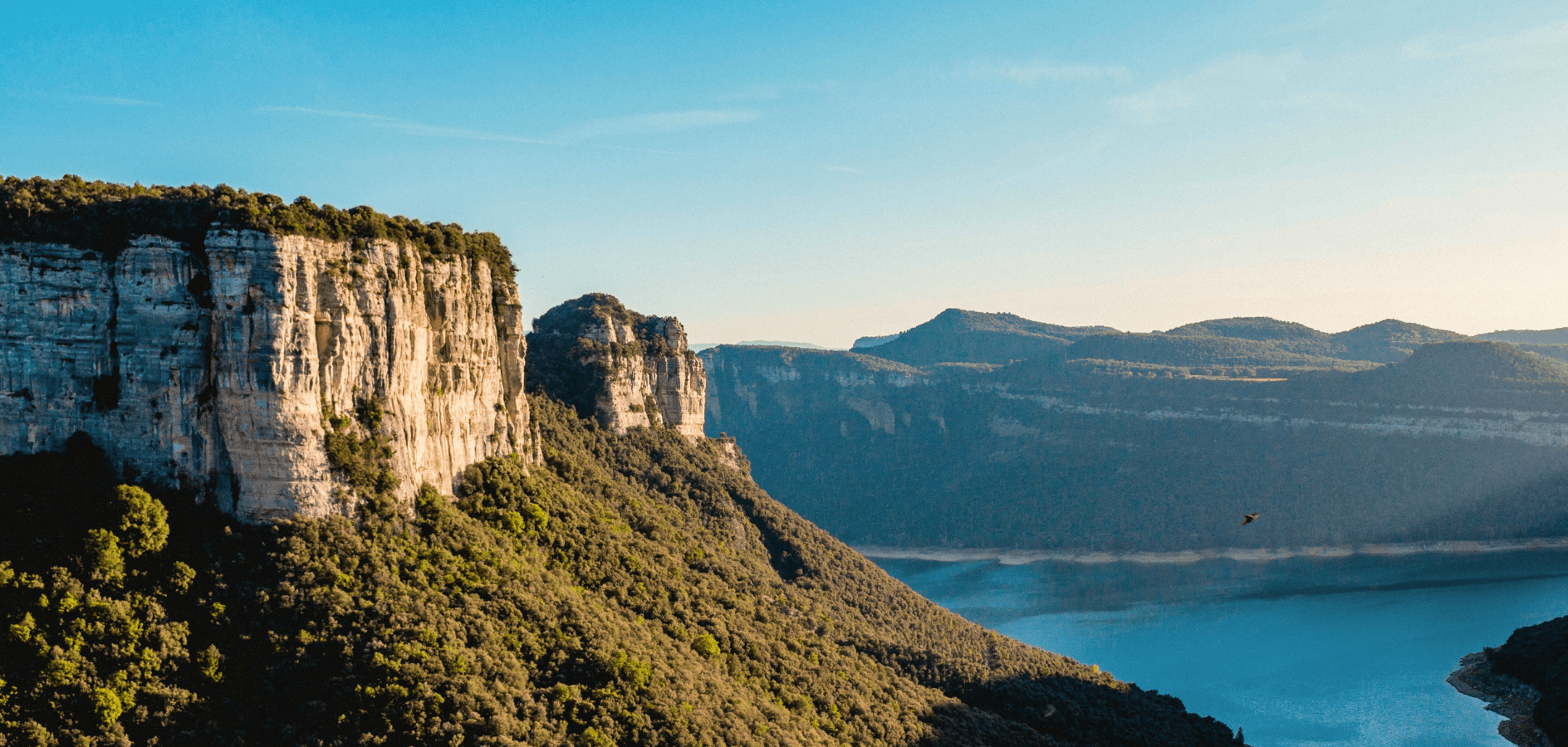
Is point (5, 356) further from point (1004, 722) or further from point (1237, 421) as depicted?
point (1237, 421)

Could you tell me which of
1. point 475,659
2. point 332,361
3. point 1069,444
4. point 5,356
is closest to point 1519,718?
point 475,659

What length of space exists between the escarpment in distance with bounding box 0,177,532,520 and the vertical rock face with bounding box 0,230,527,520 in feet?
0.14

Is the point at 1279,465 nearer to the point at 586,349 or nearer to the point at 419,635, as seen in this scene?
the point at 586,349

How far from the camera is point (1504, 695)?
80688 mm

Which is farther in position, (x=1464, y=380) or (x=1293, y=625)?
(x=1464, y=380)

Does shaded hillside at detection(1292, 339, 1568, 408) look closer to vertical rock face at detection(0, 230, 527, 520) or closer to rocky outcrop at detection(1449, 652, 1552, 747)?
rocky outcrop at detection(1449, 652, 1552, 747)

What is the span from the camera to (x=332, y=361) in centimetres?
3359

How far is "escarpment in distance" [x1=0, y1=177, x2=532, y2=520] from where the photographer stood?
3016cm

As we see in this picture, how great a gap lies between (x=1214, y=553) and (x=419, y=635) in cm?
15032

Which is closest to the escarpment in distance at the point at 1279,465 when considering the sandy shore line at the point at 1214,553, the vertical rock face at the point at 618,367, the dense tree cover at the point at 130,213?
the sandy shore line at the point at 1214,553

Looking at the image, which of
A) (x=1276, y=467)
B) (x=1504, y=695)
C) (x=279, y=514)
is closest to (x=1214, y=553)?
(x=1276, y=467)

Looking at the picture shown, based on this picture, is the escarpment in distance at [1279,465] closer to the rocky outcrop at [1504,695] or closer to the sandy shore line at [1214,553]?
the sandy shore line at [1214,553]

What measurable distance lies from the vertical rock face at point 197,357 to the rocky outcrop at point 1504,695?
86.9m

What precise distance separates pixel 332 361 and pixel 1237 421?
172816 millimetres
